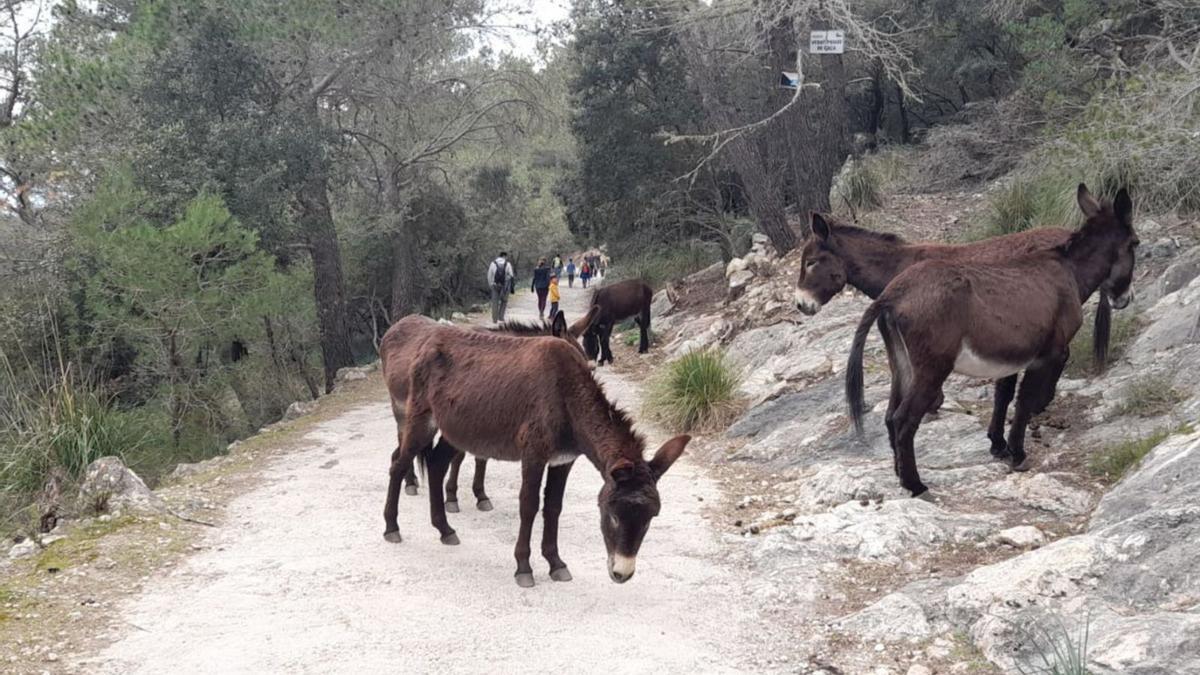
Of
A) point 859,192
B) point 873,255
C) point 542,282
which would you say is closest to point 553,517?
point 873,255

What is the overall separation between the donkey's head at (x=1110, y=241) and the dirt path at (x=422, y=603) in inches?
135

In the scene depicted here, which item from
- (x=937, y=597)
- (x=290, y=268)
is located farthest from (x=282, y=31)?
(x=937, y=597)

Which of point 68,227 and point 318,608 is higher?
point 68,227

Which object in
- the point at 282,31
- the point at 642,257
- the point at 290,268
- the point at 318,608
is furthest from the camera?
the point at 642,257

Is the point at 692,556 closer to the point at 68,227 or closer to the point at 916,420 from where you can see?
the point at 916,420

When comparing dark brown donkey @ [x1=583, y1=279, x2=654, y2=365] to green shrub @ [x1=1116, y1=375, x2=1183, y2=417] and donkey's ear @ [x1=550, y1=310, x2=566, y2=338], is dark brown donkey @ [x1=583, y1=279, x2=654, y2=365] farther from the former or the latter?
green shrub @ [x1=1116, y1=375, x2=1183, y2=417]

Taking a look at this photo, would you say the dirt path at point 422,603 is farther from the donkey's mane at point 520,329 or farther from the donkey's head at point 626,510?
the donkey's mane at point 520,329

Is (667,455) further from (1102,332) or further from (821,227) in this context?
(1102,332)

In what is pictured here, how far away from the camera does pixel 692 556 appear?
18.5ft

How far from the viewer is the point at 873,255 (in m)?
7.16

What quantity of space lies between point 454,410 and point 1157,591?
151 inches

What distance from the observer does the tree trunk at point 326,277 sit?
1611 cm

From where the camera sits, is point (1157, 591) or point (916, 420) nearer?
point (1157, 591)

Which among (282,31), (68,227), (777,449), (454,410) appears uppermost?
(282,31)
